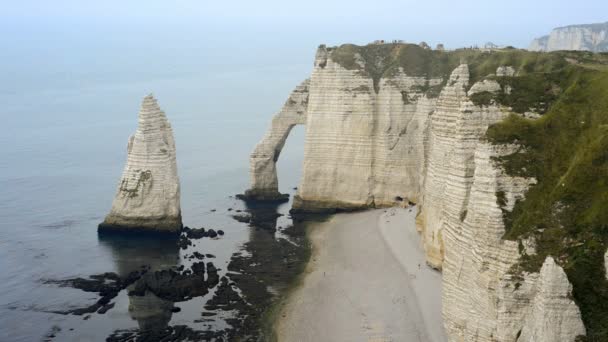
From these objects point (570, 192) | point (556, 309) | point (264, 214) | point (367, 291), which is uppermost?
point (570, 192)

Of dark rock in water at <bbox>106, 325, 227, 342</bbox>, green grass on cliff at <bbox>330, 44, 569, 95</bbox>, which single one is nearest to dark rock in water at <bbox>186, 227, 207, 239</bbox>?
dark rock in water at <bbox>106, 325, 227, 342</bbox>

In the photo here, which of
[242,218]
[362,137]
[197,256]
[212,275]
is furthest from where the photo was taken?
[362,137]

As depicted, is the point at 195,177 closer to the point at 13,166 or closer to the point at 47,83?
the point at 13,166

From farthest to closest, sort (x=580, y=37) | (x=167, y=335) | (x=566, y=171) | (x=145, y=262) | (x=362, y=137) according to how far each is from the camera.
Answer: (x=580, y=37), (x=362, y=137), (x=145, y=262), (x=167, y=335), (x=566, y=171)

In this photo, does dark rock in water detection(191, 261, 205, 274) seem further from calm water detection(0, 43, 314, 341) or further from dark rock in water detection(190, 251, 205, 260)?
dark rock in water detection(190, 251, 205, 260)

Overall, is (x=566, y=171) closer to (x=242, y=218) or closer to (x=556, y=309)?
(x=556, y=309)

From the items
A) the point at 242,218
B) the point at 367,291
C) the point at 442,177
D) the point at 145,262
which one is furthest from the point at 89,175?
the point at 442,177
